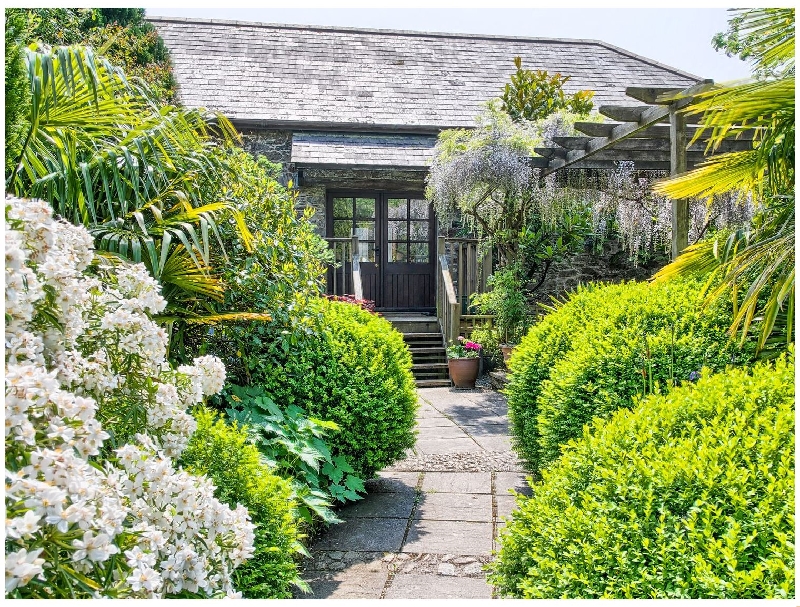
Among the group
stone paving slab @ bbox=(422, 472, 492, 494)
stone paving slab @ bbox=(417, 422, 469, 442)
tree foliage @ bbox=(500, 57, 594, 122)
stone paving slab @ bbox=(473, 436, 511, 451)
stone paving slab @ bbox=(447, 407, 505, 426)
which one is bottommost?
stone paving slab @ bbox=(447, 407, 505, 426)

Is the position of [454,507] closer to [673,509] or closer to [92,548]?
[673,509]

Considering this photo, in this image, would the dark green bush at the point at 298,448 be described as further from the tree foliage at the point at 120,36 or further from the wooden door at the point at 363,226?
the wooden door at the point at 363,226

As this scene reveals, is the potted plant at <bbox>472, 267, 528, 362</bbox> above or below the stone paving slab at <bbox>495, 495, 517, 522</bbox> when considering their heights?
above

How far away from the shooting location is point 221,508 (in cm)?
176

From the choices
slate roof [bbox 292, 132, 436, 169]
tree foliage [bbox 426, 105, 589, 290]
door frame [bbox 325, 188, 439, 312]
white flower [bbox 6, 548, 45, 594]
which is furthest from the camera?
door frame [bbox 325, 188, 439, 312]

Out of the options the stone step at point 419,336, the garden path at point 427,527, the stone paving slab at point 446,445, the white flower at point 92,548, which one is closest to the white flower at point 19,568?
the white flower at point 92,548

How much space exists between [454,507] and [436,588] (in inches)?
46.7

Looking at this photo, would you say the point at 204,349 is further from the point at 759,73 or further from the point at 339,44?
the point at 339,44

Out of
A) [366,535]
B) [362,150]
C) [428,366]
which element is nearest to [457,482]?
[366,535]

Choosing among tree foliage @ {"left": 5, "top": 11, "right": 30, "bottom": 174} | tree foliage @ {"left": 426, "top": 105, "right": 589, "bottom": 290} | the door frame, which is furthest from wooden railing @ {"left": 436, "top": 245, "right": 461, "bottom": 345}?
tree foliage @ {"left": 5, "top": 11, "right": 30, "bottom": 174}

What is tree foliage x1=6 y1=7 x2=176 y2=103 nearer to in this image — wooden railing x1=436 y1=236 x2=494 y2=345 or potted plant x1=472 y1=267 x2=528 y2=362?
wooden railing x1=436 y1=236 x2=494 y2=345

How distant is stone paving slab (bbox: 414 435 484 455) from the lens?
576cm

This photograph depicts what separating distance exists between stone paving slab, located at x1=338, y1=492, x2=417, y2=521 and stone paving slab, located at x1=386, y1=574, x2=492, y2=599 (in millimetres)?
893

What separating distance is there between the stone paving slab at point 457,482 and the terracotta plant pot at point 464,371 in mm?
3913
